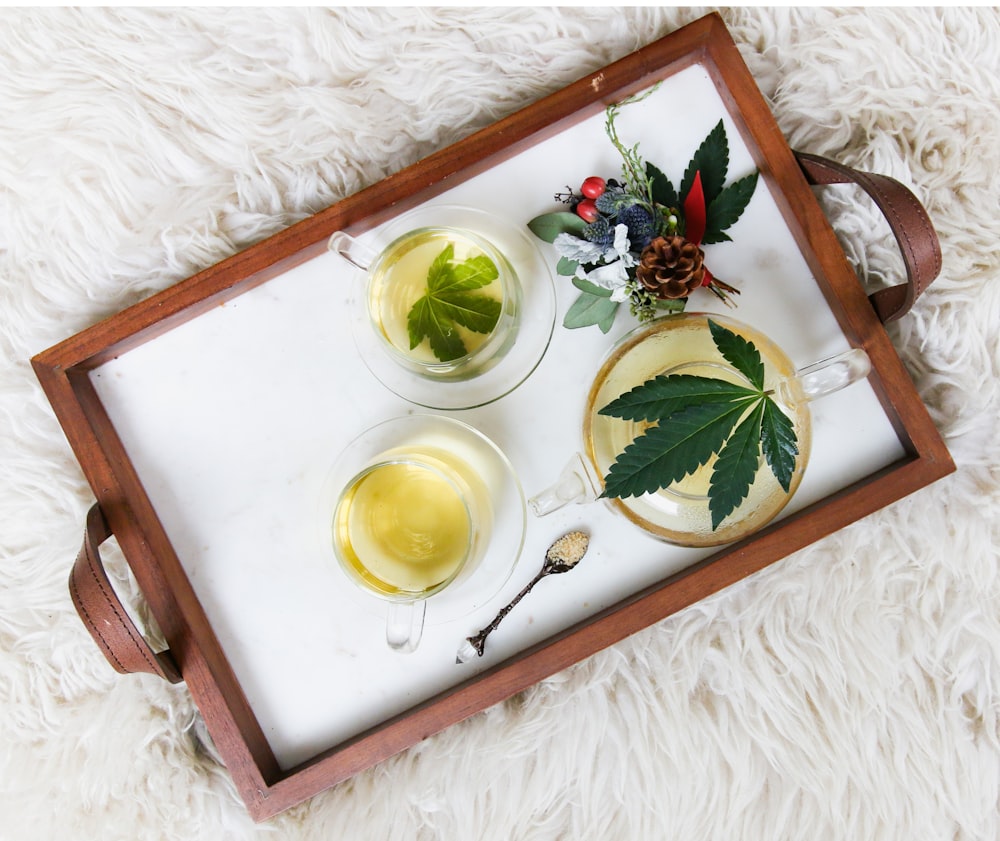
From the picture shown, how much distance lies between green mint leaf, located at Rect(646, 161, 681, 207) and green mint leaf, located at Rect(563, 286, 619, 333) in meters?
0.09

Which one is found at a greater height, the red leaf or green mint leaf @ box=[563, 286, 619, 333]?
the red leaf

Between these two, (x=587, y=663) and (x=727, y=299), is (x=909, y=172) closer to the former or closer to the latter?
(x=727, y=299)

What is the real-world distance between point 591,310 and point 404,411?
0.18 meters

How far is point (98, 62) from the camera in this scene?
736 millimetres

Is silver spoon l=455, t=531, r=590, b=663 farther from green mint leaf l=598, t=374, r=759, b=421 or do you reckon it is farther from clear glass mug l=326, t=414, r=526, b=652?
green mint leaf l=598, t=374, r=759, b=421

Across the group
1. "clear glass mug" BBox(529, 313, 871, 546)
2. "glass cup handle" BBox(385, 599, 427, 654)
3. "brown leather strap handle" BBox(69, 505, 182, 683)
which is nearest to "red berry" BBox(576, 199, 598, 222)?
"clear glass mug" BBox(529, 313, 871, 546)

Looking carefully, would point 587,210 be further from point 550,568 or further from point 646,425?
point 550,568

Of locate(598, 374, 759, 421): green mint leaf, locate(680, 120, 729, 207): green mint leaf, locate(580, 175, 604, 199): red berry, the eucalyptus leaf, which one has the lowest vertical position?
locate(598, 374, 759, 421): green mint leaf

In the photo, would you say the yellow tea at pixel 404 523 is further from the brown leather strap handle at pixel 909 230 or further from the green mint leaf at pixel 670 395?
the brown leather strap handle at pixel 909 230

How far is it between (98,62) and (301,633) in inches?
22.0

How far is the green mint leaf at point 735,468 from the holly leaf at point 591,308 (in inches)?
6.0

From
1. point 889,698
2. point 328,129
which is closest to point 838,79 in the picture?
point 328,129

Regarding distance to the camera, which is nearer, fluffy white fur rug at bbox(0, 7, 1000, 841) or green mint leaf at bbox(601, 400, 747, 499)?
green mint leaf at bbox(601, 400, 747, 499)

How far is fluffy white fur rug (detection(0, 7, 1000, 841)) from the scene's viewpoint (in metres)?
0.72
